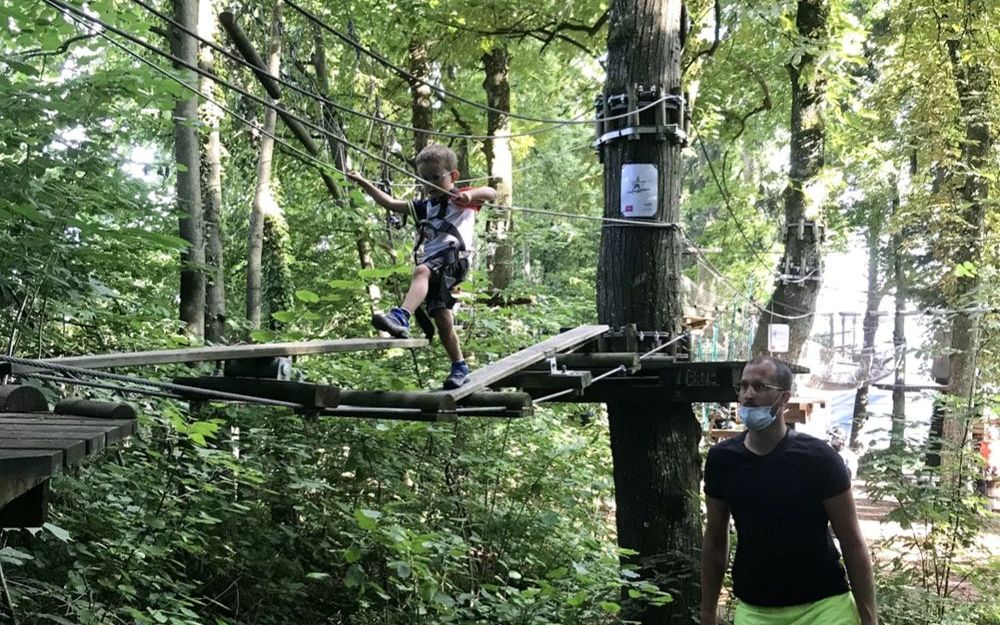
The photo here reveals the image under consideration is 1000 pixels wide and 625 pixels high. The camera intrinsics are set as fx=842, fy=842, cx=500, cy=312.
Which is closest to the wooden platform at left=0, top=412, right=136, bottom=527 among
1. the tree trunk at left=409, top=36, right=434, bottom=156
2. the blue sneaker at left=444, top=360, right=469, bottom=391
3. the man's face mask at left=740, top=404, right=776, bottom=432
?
the blue sneaker at left=444, top=360, right=469, bottom=391

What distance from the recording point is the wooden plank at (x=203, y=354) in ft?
7.81

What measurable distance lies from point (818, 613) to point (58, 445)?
2313 millimetres

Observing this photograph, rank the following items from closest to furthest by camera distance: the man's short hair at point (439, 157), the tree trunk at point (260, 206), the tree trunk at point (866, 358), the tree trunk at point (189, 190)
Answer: the man's short hair at point (439, 157) → the tree trunk at point (189, 190) → the tree trunk at point (260, 206) → the tree trunk at point (866, 358)

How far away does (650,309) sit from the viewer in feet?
17.7

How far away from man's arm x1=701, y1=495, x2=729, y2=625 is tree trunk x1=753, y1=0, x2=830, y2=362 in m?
7.26

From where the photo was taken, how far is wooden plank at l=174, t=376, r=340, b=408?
2912mm

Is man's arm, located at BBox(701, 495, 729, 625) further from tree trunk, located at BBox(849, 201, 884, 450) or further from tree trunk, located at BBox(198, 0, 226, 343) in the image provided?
tree trunk, located at BBox(198, 0, 226, 343)

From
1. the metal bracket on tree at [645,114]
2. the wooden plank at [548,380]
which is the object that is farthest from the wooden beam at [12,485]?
the metal bracket on tree at [645,114]

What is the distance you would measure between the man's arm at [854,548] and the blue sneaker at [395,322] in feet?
5.47

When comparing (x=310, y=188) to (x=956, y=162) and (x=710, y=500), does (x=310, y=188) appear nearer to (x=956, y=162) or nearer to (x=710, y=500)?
(x=956, y=162)

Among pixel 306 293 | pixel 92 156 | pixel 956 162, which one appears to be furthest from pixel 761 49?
pixel 92 156

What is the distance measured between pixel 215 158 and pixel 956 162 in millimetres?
8722

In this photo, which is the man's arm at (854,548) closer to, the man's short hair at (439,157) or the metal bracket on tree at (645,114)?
the man's short hair at (439,157)

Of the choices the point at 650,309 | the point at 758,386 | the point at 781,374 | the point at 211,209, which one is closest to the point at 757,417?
the point at 758,386
